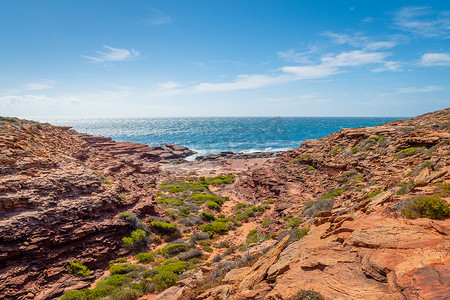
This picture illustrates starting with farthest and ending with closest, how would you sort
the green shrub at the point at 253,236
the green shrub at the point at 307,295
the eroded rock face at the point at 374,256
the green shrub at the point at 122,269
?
the green shrub at the point at 253,236 → the green shrub at the point at 122,269 → the green shrub at the point at 307,295 → the eroded rock face at the point at 374,256

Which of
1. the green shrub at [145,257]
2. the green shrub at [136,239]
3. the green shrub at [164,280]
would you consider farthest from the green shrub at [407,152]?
the green shrub at [136,239]

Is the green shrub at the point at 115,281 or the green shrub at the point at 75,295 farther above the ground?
the green shrub at the point at 75,295

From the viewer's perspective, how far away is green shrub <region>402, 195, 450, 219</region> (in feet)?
20.9

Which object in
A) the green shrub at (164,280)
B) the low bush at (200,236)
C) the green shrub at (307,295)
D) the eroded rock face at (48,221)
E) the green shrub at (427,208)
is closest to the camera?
the green shrub at (307,295)

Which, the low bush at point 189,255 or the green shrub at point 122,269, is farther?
the low bush at point 189,255

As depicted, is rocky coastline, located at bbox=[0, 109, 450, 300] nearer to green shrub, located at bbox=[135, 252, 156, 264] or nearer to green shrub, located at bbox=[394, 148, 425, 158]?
green shrub, located at bbox=[394, 148, 425, 158]

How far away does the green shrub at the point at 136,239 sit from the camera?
45.9ft

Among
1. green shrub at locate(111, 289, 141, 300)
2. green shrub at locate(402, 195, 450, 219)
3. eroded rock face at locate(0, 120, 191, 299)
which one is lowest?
green shrub at locate(111, 289, 141, 300)

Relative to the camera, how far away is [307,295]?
4.54m

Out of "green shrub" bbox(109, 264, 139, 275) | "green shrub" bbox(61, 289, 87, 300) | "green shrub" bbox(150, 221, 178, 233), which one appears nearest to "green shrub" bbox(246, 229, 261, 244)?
"green shrub" bbox(150, 221, 178, 233)

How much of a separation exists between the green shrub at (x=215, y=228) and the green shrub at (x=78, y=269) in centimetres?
855

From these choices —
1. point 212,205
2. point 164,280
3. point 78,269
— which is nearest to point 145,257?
point 78,269

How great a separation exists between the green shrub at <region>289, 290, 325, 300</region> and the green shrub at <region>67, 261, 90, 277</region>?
11.8m

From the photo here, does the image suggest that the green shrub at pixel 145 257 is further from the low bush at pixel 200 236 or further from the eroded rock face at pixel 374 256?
the eroded rock face at pixel 374 256
